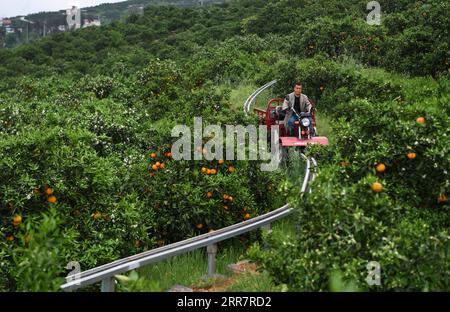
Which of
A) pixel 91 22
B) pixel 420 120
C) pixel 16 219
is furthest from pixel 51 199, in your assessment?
pixel 91 22

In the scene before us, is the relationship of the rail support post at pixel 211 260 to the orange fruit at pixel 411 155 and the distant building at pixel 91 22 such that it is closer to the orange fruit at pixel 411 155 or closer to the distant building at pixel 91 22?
the orange fruit at pixel 411 155

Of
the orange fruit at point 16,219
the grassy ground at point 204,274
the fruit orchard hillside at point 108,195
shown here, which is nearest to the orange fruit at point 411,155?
the grassy ground at point 204,274

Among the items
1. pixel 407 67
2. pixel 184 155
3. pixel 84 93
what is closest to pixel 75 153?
pixel 184 155

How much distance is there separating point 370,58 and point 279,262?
63.0 ft

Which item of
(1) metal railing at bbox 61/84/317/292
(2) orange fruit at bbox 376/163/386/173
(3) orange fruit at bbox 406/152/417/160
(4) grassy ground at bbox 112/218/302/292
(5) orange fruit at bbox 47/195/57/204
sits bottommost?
(4) grassy ground at bbox 112/218/302/292

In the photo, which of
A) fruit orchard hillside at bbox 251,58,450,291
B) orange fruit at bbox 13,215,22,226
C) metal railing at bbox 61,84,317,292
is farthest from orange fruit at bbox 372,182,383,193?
orange fruit at bbox 13,215,22,226

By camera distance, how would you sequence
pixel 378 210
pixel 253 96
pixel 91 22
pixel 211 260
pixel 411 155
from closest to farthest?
pixel 378 210 → pixel 411 155 → pixel 211 260 → pixel 253 96 → pixel 91 22

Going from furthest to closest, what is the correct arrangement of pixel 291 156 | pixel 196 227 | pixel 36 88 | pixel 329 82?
pixel 36 88, pixel 329 82, pixel 291 156, pixel 196 227

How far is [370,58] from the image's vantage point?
919 inches

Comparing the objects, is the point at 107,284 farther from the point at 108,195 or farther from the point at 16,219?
the point at 108,195

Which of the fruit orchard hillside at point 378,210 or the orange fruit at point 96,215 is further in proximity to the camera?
the orange fruit at point 96,215

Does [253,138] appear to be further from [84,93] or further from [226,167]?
[84,93]

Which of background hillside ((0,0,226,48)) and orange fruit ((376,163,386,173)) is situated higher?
background hillside ((0,0,226,48))

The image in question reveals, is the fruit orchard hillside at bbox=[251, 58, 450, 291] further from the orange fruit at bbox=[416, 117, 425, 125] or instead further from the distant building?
the distant building
